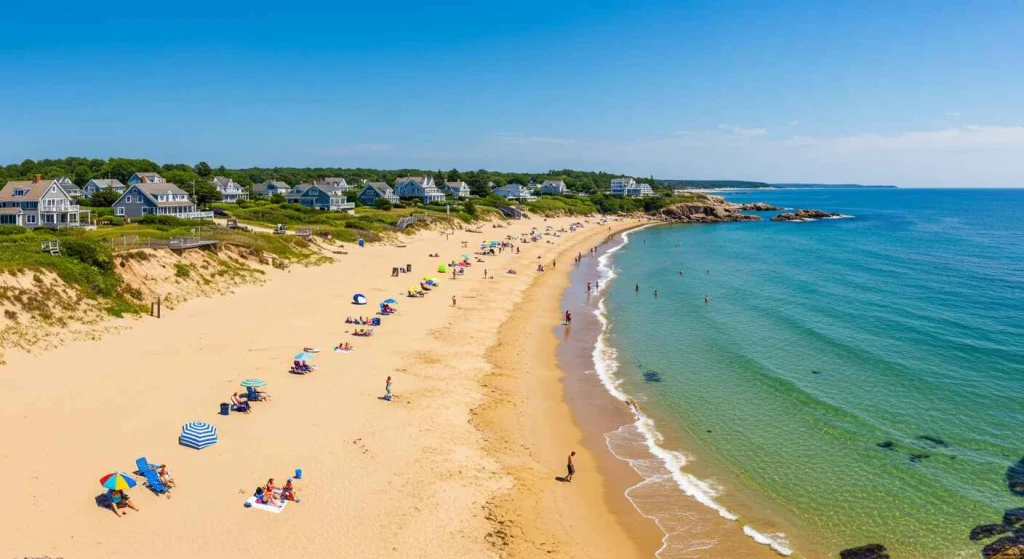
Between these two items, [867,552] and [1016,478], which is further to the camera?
[1016,478]

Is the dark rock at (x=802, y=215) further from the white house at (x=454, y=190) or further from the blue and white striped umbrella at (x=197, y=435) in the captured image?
the blue and white striped umbrella at (x=197, y=435)

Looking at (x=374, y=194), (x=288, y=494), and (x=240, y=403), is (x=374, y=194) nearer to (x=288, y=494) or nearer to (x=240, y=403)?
(x=240, y=403)

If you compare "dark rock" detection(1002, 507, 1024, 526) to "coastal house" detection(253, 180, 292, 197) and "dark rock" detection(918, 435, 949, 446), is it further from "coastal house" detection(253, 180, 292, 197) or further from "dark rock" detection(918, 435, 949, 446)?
"coastal house" detection(253, 180, 292, 197)

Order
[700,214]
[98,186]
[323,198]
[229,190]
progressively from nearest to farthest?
[98,186], [323,198], [229,190], [700,214]

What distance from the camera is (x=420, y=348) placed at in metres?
35.1

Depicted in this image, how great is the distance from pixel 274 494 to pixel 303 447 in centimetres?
365

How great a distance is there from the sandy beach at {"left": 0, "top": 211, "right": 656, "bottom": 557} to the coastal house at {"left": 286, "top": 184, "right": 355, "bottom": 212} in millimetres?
71256

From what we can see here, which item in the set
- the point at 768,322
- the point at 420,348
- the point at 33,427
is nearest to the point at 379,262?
the point at 420,348

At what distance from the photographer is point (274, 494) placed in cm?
1798

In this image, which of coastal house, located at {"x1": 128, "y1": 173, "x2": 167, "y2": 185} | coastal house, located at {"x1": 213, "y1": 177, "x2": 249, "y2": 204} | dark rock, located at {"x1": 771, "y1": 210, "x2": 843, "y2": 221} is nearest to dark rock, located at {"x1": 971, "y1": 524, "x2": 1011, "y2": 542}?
coastal house, located at {"x1": 128, "y1": 173, "x2": 167, "y2": 185}

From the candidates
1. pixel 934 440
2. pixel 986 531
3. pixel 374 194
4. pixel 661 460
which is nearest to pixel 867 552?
pixel 986 531

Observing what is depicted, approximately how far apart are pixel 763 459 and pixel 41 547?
22.8 m

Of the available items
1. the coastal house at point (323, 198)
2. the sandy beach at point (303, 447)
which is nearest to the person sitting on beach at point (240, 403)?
the sandy beach at point (303, 447)

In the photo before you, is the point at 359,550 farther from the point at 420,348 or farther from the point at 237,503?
the point at 420,348
